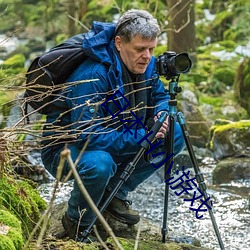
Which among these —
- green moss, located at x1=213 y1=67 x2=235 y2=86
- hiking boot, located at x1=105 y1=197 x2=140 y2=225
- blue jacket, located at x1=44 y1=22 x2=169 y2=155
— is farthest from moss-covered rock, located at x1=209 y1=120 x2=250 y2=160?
green moss, located at x1=213 y1=67 x2=235 y2=86

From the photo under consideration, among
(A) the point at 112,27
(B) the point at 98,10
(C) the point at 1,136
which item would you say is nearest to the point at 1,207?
(C) the point at 1,136

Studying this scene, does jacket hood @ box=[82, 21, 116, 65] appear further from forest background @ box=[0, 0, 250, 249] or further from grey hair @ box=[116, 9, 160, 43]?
forest background @ box=[0, 0, 250, 249]

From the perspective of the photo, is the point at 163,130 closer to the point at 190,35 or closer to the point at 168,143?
the point at 168,143

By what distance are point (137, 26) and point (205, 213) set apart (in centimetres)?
244

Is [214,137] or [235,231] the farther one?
[214,137]

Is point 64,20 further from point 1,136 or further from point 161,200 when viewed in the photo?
point 1,136

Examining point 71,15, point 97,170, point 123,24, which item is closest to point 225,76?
point 71,15

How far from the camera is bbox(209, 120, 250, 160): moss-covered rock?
7129 millimetres

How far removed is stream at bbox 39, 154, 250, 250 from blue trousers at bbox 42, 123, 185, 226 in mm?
497

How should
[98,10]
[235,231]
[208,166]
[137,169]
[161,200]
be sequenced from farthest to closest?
[98,10] < [208,166] < [161,200] < [235,231] < [137,169]

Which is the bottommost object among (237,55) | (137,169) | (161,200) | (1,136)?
(237,55)

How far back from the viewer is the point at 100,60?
11.3 feet

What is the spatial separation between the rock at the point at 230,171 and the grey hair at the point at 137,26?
3.30m

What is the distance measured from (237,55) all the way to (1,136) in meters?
9.65
